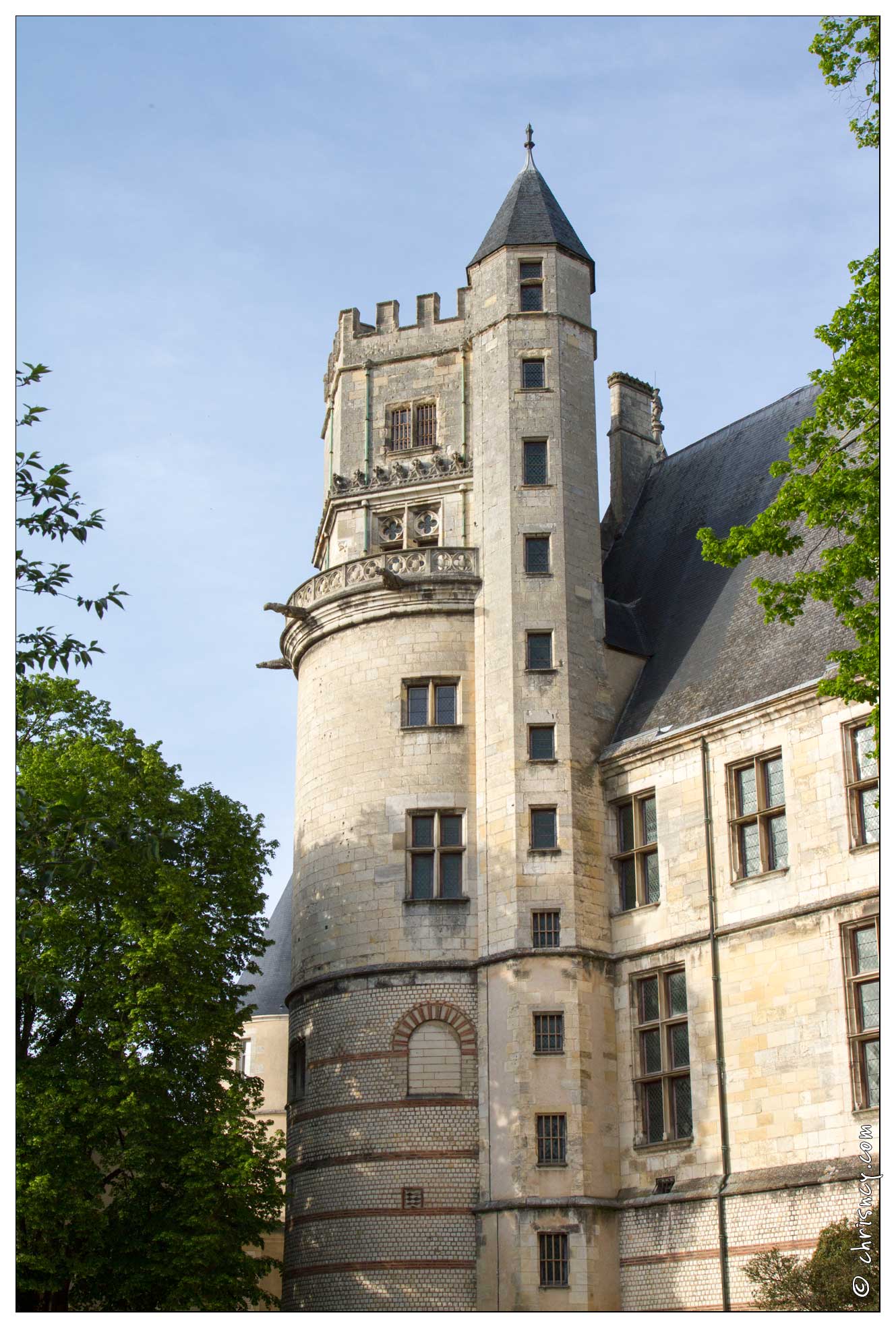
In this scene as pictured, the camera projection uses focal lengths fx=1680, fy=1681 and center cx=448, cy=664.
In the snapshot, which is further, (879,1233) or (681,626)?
(681,626)

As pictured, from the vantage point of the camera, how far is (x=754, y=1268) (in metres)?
22.8

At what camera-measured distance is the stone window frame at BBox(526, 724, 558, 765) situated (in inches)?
1147

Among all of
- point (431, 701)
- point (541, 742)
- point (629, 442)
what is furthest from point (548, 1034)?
point (629, 442)

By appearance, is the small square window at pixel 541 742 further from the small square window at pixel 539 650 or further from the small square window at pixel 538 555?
the small square window at pixel 538 555

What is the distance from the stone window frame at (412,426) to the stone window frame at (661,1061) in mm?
12228

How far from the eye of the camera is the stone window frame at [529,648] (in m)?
29.8

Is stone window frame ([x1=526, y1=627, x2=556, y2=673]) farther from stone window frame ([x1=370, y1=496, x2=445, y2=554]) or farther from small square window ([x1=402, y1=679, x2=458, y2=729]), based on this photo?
stone window frame ([x1=370, y1=496, x2=445, y2=554])

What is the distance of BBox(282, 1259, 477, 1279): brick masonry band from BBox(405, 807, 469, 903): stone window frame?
19.2 feet

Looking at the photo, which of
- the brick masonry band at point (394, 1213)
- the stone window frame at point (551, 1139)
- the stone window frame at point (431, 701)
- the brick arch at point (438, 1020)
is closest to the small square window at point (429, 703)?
the stone window frame at point (431, 701)

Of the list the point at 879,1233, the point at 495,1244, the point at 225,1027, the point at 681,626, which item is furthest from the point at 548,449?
the point at 879,1233

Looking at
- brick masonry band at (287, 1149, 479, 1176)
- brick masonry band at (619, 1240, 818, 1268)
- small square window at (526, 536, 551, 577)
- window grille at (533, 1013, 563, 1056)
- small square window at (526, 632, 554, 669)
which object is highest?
small square window at (526, 536, 551, 577)

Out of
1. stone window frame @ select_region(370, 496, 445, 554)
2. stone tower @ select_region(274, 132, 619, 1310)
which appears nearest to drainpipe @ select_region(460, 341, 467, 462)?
stone tower @ select_region(274, 132, 619, 1310)

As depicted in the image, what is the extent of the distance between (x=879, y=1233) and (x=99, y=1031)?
13140mm
